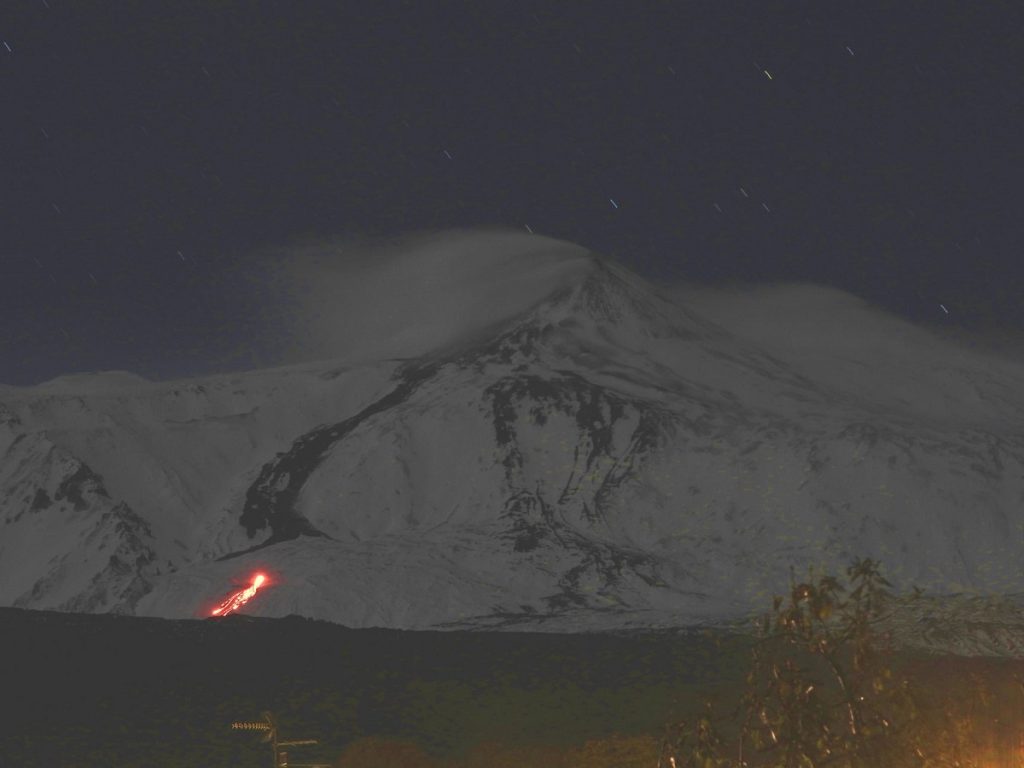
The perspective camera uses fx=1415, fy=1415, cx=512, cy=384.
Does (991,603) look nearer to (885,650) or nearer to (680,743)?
(885,650)

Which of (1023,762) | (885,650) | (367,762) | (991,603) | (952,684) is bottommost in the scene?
(952,684)

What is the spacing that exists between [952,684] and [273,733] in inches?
7031

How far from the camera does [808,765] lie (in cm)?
1401

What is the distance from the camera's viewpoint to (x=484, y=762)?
7746 inches

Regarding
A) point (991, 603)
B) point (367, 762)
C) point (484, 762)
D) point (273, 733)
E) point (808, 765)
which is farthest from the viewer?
point (484, 762)

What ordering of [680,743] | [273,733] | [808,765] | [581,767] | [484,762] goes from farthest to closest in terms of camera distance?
[484,762], [581,767], [273,733], [680,743], [808,765]

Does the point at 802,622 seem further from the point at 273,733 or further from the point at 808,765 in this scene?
the point at 273,733

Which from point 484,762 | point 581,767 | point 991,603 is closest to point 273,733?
point 991,603

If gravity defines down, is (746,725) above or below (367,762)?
above

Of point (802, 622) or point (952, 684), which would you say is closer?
point (802, 622)

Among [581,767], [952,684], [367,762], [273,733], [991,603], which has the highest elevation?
[991,603]

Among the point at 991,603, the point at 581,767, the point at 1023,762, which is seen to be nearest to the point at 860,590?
the point at 991,603

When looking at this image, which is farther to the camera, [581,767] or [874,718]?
[581,767]

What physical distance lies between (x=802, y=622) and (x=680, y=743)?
208 centimetres
